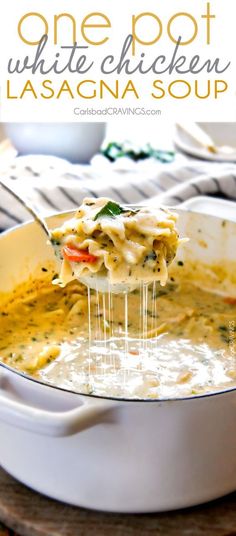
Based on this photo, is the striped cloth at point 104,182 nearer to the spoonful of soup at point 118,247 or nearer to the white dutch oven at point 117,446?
the spoonful of soup at point 118,247

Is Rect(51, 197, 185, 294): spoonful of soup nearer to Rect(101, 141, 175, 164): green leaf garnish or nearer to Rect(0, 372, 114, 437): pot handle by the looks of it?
Rect(0, 372, 114, 437): pot handle

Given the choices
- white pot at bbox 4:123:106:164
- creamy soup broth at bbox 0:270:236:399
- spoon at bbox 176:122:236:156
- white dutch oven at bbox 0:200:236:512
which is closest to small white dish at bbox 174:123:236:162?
spoon at bbox 176:122:236:156

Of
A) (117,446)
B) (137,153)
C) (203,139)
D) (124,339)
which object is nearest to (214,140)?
(203,139)

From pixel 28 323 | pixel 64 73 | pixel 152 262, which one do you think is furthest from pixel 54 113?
pixel 152 262

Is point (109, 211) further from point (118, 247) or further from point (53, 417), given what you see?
point (53, 417)

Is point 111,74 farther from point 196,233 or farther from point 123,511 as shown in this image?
point 123,511
